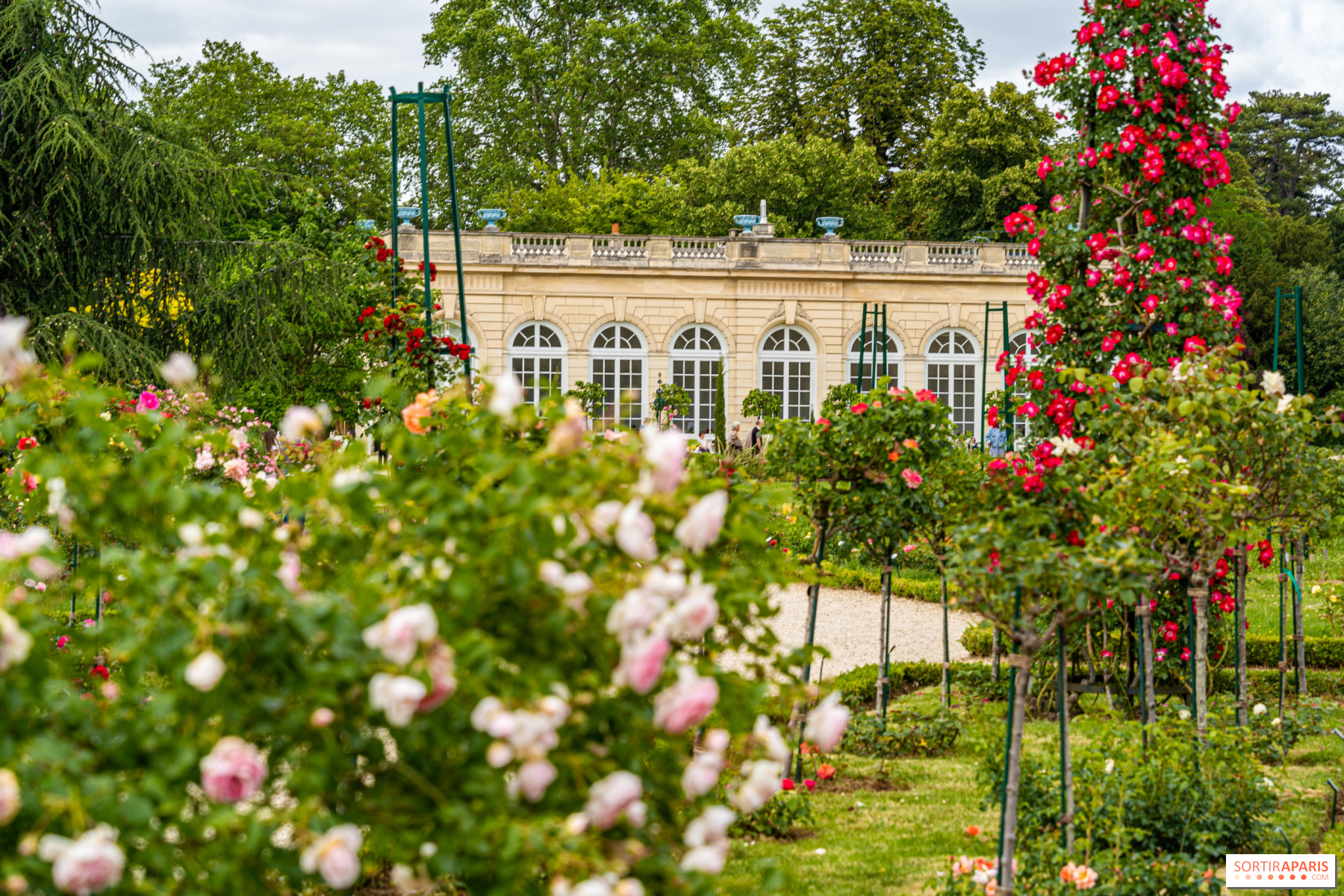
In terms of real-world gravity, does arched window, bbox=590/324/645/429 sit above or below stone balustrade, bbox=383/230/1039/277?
below

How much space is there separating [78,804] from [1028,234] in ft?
20.2

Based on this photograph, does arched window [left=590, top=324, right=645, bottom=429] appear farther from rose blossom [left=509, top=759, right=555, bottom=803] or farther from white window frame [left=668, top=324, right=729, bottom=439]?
rose blossom [left=509, top=759, right=555, bottom=803]

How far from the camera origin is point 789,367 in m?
26.1

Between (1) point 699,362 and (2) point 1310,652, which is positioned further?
(1) point 699,362

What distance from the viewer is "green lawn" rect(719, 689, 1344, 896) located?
4.30 meters

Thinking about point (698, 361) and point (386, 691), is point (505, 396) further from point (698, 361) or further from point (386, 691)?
point (698, 361)

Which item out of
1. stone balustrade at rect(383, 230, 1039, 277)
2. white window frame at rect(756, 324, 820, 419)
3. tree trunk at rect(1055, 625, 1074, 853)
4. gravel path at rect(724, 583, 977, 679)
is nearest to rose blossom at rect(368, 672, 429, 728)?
tree trunk at rect(1055, 625, 1074, 853)

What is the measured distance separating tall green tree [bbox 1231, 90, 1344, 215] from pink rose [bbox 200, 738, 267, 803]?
47.4 meters

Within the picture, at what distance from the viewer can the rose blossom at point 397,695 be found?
1389mm

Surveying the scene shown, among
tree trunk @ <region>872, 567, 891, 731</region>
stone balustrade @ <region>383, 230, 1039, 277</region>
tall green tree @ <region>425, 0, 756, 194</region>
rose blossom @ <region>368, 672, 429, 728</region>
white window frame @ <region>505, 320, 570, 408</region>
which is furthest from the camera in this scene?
tall green tree @ <region>425, 0, 756, 194</region>

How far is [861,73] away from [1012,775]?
29.1 metres

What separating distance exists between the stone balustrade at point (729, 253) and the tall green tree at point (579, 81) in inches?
180

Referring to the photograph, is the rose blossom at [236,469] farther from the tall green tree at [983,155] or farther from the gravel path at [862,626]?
the tall green tree at [983,155]

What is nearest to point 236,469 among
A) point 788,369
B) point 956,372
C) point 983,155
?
point 788,369
